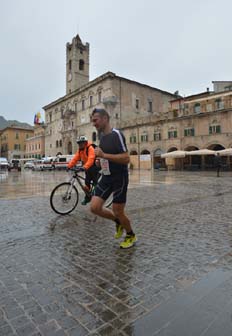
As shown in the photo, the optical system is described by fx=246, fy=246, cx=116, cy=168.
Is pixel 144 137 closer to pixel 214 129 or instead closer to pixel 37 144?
pixel 214 129

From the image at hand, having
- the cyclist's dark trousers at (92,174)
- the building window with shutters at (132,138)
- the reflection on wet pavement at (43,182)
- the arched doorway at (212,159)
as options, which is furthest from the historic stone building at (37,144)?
the cyclist's dark trousers at (92,174)

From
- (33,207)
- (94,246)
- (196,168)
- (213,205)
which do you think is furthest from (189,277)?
(196,168)

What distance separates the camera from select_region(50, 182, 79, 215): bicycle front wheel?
19.8 feet

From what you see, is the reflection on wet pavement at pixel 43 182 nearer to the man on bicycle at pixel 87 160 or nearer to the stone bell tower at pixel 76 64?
the man on bicycle at pixel 87 160

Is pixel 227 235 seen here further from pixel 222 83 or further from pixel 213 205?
pixel 222 83

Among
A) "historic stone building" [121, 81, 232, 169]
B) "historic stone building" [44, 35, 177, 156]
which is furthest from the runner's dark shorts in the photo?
"historic stone building" [44, 35, 177, 156]

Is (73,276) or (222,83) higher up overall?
(222,83)

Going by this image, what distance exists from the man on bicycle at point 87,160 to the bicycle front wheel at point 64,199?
0.31 m

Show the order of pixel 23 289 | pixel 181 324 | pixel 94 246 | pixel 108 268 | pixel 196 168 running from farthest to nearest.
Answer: pixel 196 168 < pixel 94 246 < pixel 108 268 < pixel 23 289 < pixel 181 324

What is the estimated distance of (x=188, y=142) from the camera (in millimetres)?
34906

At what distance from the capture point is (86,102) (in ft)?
174

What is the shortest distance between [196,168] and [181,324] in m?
33.5

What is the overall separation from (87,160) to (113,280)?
3.84 meters

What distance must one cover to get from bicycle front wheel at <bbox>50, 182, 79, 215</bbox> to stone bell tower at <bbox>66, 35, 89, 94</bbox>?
59196mm
